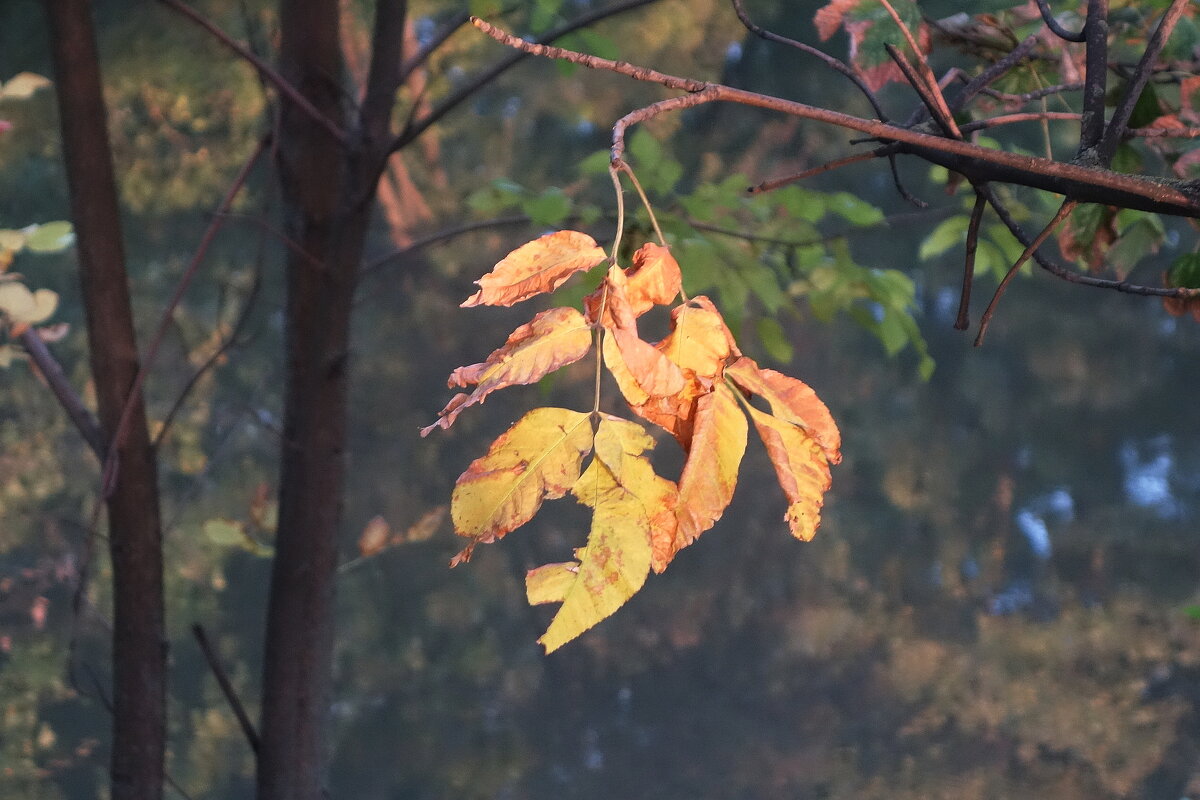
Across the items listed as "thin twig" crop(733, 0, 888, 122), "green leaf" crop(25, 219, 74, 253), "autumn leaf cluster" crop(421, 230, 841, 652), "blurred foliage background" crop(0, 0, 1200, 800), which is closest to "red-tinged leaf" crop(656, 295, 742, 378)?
"autumn leaf cluster" crop(421, 230, 841, 652)

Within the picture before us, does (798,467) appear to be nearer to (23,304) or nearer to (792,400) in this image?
(792,400)

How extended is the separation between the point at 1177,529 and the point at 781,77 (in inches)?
70.9

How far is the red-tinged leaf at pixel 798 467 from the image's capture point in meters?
0.24

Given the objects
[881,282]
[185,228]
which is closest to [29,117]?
[185,228]

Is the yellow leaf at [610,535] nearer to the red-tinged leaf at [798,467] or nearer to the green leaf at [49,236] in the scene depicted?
the red-tinged leaf at [798,467]

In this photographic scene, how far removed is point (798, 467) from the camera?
0.25m

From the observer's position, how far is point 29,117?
270 centimetres

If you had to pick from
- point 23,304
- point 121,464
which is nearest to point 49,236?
point 23,304

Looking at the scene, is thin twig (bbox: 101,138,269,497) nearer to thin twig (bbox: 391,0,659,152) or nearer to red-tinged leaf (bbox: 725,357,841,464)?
thin twig (bbox: 391,0,659,152)

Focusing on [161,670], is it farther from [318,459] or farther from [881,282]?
[881,282]

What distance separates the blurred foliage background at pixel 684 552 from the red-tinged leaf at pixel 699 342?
253 cm

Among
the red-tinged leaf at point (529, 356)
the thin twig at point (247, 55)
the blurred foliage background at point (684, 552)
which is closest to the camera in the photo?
the red-tinged leaf at point (529, 356)

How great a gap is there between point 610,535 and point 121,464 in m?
0.61

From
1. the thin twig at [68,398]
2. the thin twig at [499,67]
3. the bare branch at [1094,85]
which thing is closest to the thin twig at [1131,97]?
the bare branch at [1094,85]
